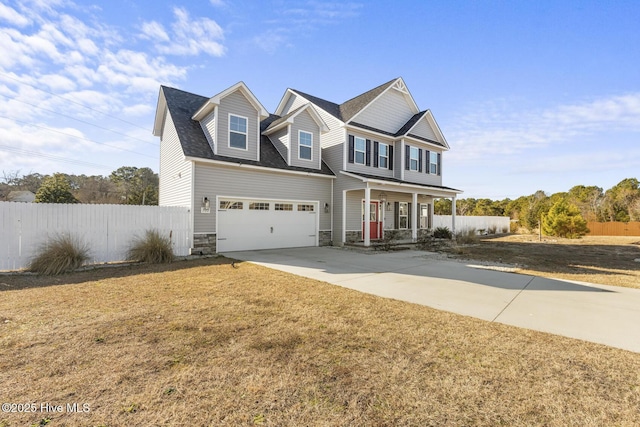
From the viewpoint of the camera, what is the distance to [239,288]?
248 inches

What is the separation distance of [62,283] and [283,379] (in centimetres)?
682

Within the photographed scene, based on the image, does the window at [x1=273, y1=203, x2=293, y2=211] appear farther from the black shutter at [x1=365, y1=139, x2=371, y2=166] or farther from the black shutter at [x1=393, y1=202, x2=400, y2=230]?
the black shutter at [x1=393, y1=202, x2=400, y2=230]

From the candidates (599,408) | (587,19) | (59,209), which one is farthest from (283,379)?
(587,19)

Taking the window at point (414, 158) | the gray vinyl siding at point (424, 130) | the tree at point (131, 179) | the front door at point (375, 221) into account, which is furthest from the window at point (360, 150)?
the tree at point (131, 179)

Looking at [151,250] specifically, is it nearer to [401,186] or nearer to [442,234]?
[401,186]

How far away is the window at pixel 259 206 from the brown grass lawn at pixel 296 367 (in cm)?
799

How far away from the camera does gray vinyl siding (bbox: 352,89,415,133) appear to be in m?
16.9

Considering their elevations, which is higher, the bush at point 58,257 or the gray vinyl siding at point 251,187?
the gray vinyl siding at point 251,187

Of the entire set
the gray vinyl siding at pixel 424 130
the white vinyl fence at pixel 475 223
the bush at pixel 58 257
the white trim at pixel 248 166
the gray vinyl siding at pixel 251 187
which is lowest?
the bush at pixel 58 257

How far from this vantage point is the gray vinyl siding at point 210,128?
1231 centimetres

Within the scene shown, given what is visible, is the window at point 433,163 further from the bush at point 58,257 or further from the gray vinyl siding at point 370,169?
the bush at point 58,257

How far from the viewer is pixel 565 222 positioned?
2200 centimetres

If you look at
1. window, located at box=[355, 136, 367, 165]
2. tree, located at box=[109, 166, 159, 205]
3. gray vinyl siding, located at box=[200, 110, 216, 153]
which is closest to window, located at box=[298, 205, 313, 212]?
window, located at box=[355, 136, 367, 165]

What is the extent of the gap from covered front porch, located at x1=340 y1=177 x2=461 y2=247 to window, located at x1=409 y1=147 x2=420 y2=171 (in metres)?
1.80
